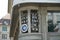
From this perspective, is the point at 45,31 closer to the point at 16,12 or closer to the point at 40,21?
the point at 40,21

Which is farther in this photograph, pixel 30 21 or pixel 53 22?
pixel 53 22

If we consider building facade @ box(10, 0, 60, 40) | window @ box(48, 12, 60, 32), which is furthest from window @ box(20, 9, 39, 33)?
window @ box(48, 12, 60, 32)

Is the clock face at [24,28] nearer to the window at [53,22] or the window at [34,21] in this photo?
the window at [34,21]

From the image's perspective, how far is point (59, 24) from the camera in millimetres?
11430

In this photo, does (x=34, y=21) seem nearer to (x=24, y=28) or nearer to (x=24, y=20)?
(x=24, y=20)

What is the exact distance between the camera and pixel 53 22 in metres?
11.5

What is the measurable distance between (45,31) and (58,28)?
0.69 metres

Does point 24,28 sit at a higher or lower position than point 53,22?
lower

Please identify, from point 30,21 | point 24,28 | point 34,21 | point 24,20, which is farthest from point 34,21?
point 24,28

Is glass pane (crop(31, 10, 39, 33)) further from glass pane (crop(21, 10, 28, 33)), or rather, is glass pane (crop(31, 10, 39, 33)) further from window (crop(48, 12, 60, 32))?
window (crop(48, 12, 60, 32))

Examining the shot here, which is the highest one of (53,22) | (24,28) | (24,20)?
(24,20)

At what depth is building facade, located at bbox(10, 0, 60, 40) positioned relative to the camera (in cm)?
1116

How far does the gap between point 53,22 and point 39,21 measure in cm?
72

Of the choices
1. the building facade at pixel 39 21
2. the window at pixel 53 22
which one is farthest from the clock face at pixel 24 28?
the window at pixel 53 22
